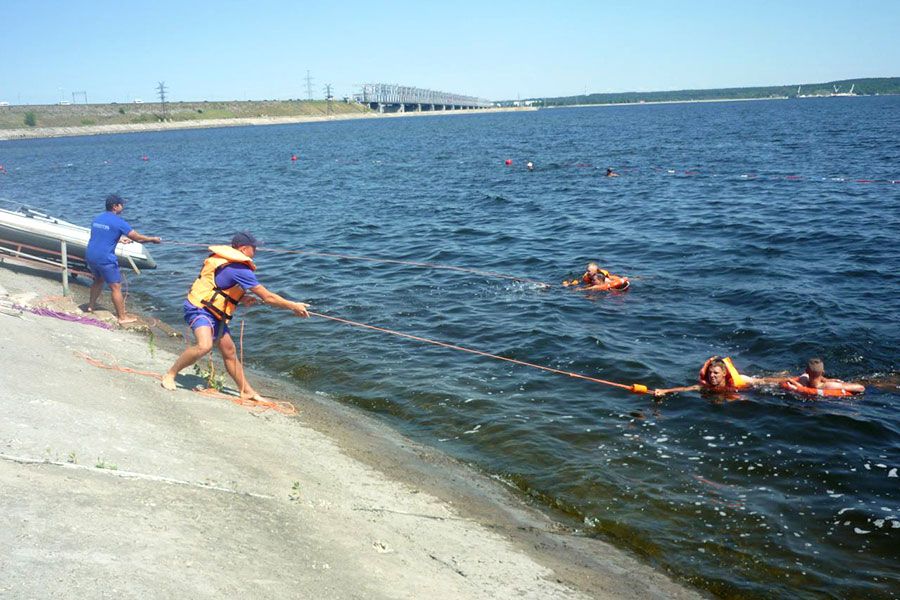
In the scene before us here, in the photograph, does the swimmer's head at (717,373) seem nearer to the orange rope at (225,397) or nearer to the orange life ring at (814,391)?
the orange life ring at (814,391)

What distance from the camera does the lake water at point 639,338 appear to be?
294 inches

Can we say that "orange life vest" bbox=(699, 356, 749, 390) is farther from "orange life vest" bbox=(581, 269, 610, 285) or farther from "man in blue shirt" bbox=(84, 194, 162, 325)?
"man in blue shirt" bbox=(84, 194, 162, 325)

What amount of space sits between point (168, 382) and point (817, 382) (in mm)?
9007

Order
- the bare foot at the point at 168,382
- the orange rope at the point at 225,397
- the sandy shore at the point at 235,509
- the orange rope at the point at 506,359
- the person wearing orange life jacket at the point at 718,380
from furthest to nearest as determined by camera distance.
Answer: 1. the orange rope at the point at 506,359
2. the person wearing orange life jacket at the point at 718,380
3. the orange rope at the point at 225,397
4. the bare foot at the point at 168,382
5. the sandy shore at the point at 235,509

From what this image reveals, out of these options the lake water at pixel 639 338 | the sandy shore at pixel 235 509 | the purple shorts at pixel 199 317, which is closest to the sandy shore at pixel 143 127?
the lake water at pixel 639 338

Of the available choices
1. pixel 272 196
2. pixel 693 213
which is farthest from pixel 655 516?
pixel 272 196

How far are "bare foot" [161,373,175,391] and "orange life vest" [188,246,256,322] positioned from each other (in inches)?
40.8

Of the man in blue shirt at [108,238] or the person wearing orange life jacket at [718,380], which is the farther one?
the man in blue shirt at [108,238]

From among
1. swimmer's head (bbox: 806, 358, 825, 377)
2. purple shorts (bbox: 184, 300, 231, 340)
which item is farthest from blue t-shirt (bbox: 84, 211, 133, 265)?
swimmer's head (bbox: 806, 358, 825, 377)

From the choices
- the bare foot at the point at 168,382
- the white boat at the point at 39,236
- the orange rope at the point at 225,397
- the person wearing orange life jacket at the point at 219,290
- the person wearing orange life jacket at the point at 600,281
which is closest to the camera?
the person wearing orange life jacket at the point at 219,290

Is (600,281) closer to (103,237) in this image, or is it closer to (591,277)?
(591,277)

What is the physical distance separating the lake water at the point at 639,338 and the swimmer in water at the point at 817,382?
0.67 feet

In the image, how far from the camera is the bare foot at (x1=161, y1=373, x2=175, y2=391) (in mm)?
8547

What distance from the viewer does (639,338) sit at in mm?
13188
